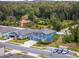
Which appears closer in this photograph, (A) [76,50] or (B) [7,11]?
(A) [76,50]

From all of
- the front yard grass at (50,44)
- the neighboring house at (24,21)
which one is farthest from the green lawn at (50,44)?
the neighboring house at (24,21)

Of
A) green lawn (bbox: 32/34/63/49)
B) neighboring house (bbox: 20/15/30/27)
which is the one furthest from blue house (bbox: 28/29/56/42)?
neighboring house (bbox: 20/15/30/27)

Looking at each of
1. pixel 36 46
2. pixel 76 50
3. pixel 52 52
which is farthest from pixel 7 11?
pixel 76 50

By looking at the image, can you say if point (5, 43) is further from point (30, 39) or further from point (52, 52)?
point (52, 52)

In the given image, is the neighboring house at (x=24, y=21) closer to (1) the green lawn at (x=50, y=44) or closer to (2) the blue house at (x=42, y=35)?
(2) the blue house at (x=42, y=35)

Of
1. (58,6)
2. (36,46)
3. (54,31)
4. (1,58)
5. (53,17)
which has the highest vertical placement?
(58,6)

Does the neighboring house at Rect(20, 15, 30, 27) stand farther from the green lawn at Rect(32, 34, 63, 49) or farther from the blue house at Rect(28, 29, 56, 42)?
the green lawn at Rect(32, 34, 63, 49)

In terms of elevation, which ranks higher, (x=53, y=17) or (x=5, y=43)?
(x=53, y=17)
